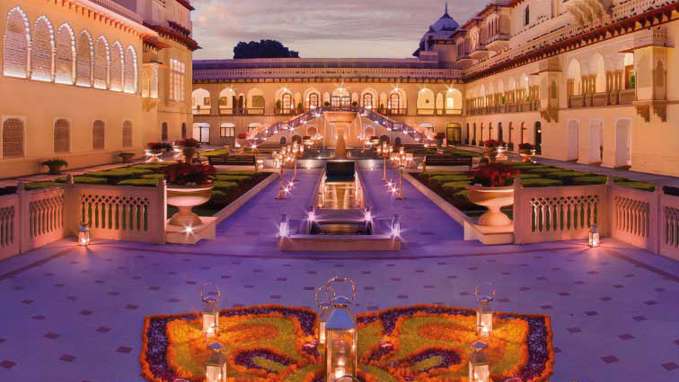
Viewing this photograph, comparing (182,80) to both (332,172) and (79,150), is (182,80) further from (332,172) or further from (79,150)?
(332,172)

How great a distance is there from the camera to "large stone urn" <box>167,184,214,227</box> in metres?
12.6

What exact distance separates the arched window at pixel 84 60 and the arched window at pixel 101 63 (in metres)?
0.63

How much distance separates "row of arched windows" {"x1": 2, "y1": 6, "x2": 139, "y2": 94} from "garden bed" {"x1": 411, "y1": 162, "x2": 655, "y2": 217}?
17505 mm

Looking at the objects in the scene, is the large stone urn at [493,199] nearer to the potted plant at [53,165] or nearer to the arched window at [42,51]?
the potted plant at [53,165]

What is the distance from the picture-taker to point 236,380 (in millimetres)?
5953

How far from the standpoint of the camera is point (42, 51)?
2866cm

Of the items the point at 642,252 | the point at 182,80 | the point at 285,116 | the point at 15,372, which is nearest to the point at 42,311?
the point at 15,372

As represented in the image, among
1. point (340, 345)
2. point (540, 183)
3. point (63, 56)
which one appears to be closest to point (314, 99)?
point (63, 56)

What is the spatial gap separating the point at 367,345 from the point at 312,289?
8.41ft

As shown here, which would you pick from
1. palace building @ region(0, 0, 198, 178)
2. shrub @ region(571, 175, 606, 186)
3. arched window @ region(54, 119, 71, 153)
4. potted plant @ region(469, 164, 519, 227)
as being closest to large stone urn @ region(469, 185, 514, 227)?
potted plant @ region(469, 164, 519, 227)

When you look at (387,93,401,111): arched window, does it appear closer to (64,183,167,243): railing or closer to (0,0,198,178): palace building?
(0,0,198,178): palace building

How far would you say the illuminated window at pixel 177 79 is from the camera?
4900 centimetres

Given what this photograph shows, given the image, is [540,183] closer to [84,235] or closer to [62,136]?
[84,235]

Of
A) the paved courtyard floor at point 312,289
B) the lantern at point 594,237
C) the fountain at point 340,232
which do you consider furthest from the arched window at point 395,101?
the lantern at point 594,237
